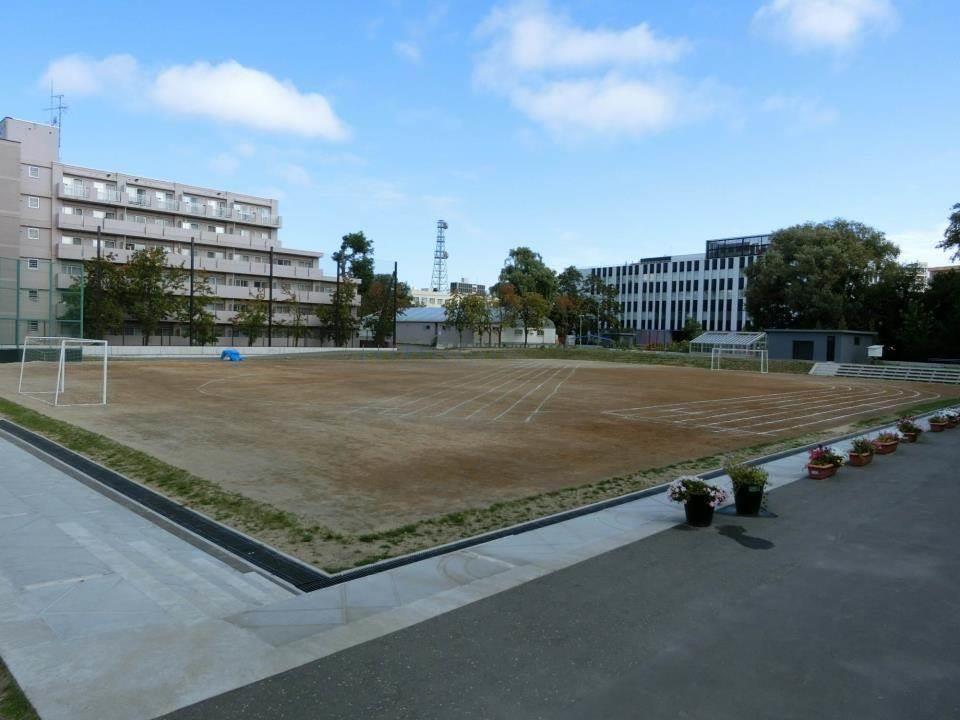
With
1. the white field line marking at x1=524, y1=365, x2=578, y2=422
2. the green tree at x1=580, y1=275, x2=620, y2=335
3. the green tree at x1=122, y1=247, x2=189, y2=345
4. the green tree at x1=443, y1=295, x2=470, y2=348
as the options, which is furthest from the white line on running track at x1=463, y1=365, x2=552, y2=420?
the green tree at x1=580, y1=275, x2=620, y2=335

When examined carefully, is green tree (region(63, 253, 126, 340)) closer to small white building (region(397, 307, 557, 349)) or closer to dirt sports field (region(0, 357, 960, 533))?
dirt sports field (region(0, 357, 960, 533))

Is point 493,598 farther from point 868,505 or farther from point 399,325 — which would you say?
point 399,325

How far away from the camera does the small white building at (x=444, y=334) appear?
321 ft

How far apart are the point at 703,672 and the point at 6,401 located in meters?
23.8

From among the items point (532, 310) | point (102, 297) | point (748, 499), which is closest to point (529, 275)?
point (532, 310)

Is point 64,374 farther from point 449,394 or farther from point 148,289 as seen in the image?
point 148,289

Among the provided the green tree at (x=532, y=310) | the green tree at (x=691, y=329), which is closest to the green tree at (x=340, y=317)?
the green tree at (x=532, y=310)

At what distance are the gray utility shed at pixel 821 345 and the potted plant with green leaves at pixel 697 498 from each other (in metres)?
55.0

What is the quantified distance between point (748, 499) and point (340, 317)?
229 ft

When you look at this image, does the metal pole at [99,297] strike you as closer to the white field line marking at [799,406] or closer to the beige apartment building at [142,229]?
the beige apartment building at [142,229]

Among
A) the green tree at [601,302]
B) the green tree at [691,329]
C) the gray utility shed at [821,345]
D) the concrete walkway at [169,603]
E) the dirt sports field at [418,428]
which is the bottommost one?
the concrete walkway at [169,603]

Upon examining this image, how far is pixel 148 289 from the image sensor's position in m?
61.8

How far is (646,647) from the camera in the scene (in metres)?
5.99

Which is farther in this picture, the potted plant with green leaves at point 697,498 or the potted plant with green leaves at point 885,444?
the potted plant with green leaves at point 885,444
